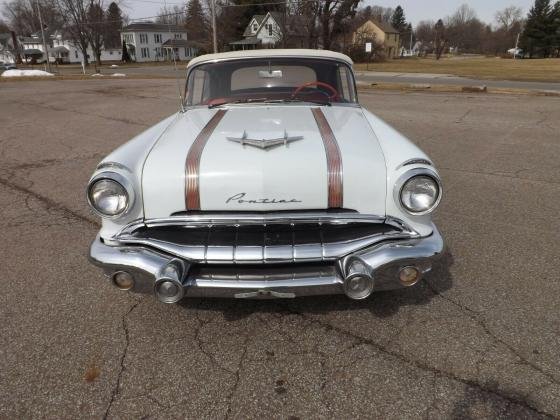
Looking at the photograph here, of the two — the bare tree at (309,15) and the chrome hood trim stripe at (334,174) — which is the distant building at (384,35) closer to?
the bare tree at (309,15)

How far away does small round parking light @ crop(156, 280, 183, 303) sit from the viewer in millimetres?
2133

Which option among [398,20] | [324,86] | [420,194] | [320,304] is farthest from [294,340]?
[398,20]

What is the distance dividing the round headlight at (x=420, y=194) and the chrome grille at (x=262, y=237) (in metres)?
0.14

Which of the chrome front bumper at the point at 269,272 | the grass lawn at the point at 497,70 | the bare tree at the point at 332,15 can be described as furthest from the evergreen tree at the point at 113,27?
the chrome front bumper at the point at 269,272

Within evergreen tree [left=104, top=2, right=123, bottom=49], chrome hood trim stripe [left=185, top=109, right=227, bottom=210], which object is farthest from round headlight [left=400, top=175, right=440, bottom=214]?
evergreen tree [left=104, top=2, right=123, bottom=49]

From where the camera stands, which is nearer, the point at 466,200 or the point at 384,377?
the point at 384,377

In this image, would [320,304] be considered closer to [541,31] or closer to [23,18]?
[541,31]

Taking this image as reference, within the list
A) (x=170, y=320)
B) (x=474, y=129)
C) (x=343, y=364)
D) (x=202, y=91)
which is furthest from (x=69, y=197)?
(x=474, y=129)

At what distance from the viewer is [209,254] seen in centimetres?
218

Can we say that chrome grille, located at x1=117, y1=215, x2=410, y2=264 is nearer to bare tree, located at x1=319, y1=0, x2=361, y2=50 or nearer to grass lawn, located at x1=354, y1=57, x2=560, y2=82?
grass lawn, located at x1=354, y1=57, x2=560, y2=82

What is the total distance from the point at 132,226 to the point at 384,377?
1528 millimetres

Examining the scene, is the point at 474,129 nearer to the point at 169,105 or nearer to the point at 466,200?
the point at 466,200

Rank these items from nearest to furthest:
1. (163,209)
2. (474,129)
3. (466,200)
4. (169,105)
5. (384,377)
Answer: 1. (384,377)
2. (163,209)
3. (466,200)
4. (474,129)
5. (169,105)

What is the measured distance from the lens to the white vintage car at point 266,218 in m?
2.18
